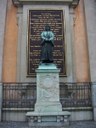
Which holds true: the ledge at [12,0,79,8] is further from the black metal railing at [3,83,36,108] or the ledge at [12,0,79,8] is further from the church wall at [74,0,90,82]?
the black metal railing at [3,83,36,108]

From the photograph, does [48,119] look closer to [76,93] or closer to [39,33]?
[76,93]

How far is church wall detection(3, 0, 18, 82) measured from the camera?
17984mm

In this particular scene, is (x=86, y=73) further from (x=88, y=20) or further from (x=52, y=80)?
(x=52, y=80)

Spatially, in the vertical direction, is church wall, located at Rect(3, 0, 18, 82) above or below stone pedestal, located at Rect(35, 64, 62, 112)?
above

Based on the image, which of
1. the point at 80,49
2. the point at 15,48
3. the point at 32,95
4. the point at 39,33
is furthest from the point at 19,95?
the point at 80,49

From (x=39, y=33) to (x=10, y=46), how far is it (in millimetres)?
1975

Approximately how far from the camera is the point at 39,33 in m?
17.9

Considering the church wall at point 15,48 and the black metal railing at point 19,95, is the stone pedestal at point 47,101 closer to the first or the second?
the black metal railing at point 19,95

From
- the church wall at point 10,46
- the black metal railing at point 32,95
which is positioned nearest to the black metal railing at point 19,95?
the black metal railing at point 32,95

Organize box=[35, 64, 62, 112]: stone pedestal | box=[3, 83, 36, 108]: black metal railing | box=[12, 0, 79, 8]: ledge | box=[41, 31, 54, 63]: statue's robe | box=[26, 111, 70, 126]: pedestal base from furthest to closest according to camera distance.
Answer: box=[12, 0, 79, 8]: ledge → box=[3, 83, 36, 108]: black metal railing → box=[41, 31, 54, 63]: statue's robe → box=[35, 64, 62, 112]: stone pedestal → box=[26, 111, 70, 126]: pedestal base

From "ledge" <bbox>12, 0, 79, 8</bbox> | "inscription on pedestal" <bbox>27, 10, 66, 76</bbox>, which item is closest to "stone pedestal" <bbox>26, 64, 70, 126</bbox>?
"inscription on pedestal" <bbox>27, 10, 66, 76</bbox>

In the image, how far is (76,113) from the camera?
1543cm

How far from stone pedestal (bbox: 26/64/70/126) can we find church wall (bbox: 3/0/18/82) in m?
→ 4.42

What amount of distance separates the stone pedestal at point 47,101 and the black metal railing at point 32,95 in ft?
6.29
